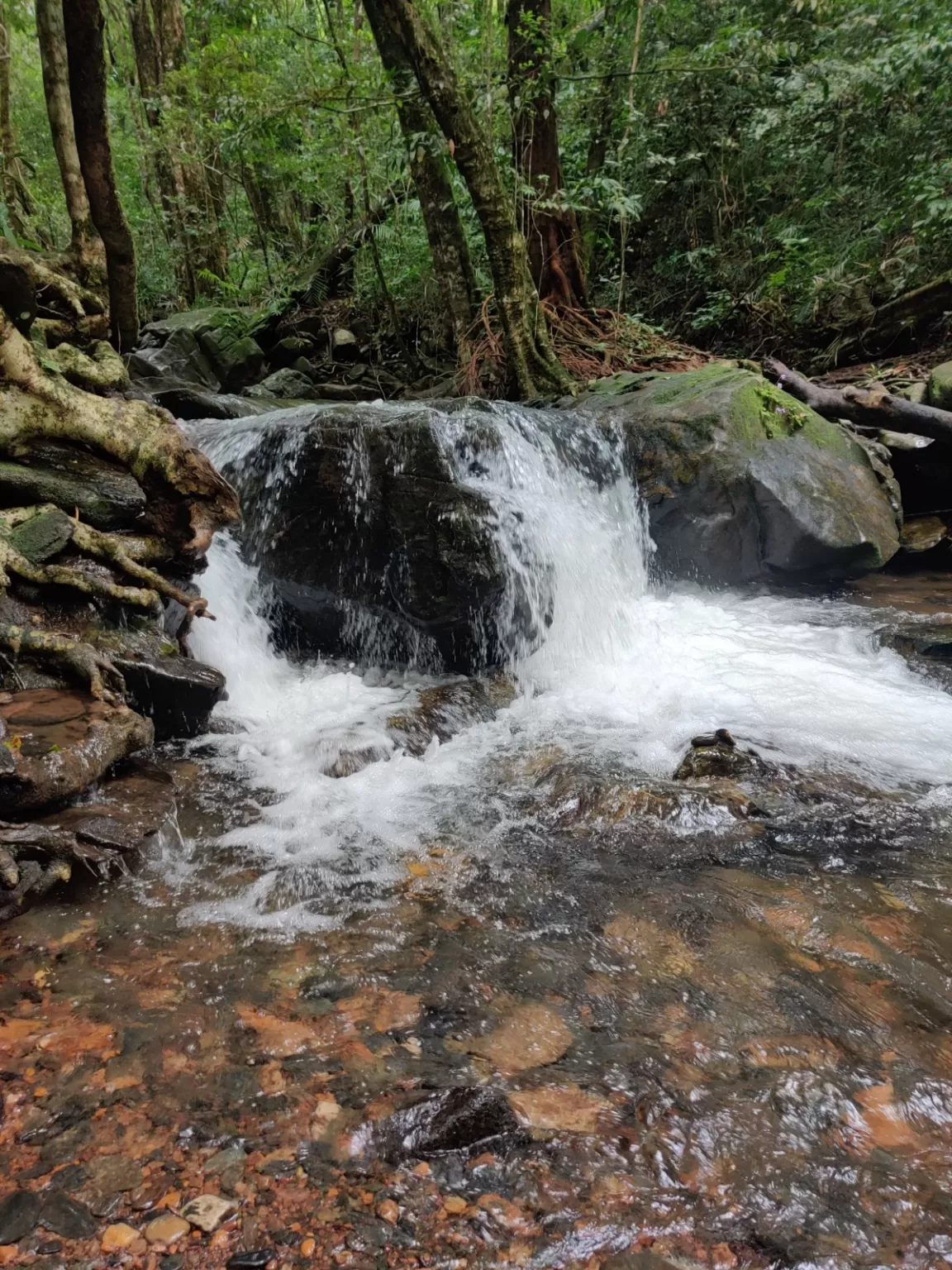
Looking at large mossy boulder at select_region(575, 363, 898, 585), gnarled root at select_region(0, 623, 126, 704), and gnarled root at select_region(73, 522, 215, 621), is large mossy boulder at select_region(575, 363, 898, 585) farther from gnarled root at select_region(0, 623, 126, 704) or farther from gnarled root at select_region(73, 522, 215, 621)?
gnarled root at select_region(0, 623, 126, 704)

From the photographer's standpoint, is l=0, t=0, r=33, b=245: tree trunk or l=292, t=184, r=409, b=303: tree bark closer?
l=0, t=0, r=33, b=245: tree trunk

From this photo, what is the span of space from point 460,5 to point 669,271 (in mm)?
5543

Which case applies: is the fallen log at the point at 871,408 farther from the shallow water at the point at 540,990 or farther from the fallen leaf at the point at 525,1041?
the fallen leaf at the point at 525,1041

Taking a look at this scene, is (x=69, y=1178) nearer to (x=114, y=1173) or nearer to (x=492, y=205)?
(x=114, y=1173)

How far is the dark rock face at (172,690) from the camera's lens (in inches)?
182

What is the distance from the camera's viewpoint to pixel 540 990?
2.56 metres

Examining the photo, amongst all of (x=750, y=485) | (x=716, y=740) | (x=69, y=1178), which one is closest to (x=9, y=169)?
(x=750, y=485)

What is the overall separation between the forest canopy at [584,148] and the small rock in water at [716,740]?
682 cm

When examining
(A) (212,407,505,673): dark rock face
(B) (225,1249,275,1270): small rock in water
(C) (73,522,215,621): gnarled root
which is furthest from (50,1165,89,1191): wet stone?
(A) (212,407,505,673): dark rock face

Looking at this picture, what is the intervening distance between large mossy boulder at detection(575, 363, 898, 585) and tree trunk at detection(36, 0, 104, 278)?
5636mm

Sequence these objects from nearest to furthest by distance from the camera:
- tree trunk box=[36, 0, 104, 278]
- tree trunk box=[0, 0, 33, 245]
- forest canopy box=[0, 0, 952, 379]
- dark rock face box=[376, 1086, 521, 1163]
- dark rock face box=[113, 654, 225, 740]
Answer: dark rock face box=[376, 1086, 521, 1163] → dark rock face box=[113, 654, 225, 740] → tree trunk box=[36, 0, 104, 278] → forest canopy box=[0, 0, 952, 379] → tree trunk box=[0, 0, 33, 245]

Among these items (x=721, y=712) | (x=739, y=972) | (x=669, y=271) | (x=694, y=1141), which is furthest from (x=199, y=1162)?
(x=669, y=271)

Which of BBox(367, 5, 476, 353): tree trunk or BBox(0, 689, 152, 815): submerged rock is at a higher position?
BBox(367, 5, 476, 353): tree trunk

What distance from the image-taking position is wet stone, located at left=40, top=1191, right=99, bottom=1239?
161 cm
